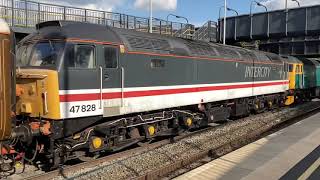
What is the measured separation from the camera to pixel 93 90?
10148 mm

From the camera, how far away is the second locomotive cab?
953cm

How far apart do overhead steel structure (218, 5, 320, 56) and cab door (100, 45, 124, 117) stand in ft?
83.6

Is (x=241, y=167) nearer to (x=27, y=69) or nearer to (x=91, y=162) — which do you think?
(x=91, y=162)

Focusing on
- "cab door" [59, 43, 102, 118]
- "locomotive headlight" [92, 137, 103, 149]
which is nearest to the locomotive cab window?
"cab door" [59, 43, 102, 118]

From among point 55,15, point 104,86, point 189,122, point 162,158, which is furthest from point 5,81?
point 55,15

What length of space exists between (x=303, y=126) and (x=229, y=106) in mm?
3755

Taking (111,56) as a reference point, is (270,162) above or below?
below

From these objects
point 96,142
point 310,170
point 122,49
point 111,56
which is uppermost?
point 122,49

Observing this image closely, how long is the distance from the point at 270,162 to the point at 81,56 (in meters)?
4.92

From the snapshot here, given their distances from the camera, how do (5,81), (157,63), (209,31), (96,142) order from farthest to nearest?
(209,31), (157,63), (96,142), (5,81)

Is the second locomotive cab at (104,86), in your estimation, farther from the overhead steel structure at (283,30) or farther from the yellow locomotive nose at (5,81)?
the overhead steel structure at (283,30)

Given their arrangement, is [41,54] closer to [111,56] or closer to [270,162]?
[111,56]

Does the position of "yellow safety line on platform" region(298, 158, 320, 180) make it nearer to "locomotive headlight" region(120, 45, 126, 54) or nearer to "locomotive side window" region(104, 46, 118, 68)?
"locomotive side window" region(104, 46, 118, 68)

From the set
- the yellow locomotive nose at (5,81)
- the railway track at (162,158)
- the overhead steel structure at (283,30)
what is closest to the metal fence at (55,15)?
the overhead steel structure at (283,30)
